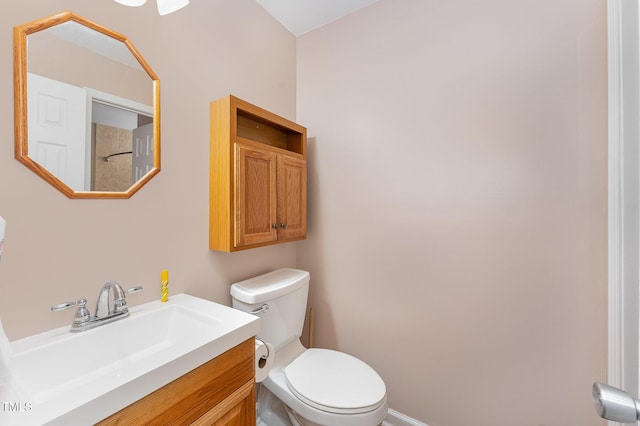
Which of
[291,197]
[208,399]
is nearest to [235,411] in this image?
[208,399]

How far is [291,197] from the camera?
1607 millimetres

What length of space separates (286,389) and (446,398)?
2.75 feet

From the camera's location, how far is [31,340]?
A: 0.82 meters

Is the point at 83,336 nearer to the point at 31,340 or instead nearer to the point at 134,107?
the point at 31,340

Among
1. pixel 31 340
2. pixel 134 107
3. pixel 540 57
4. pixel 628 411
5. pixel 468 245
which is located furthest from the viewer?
pixel 468 245

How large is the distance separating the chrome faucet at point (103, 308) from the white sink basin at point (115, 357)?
0.09 ft

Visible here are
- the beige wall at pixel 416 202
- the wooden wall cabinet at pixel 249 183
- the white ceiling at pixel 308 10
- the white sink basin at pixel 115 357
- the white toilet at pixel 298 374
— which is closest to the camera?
the white sink basin at pixel 115 357

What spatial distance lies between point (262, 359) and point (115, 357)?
1.62 feet

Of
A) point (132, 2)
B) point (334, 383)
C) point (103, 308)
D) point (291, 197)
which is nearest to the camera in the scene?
point (103, 308)

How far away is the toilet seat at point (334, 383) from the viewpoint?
112 centimetres

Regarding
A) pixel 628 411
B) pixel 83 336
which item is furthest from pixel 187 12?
pixel 628 411

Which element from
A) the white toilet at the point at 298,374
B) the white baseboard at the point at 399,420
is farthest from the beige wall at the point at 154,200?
the white baseboard at the point at 399,420

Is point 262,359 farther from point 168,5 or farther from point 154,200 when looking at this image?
point 168,5

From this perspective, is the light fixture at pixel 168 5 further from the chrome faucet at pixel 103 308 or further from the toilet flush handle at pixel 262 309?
the toilet flush handle at pixel 262 309
